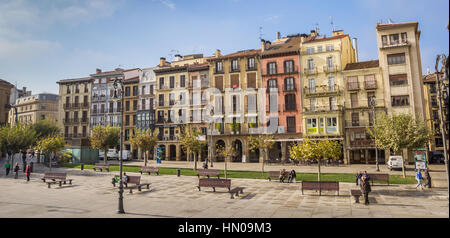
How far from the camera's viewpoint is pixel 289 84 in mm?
44000

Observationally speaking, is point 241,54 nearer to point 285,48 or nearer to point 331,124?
point 285,48

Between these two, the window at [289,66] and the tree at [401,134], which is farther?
the window at [289,66]

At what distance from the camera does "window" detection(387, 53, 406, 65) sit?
125 ft

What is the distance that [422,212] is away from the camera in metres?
11.6

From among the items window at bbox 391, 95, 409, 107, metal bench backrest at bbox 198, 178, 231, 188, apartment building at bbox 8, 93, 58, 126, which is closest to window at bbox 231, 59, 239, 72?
window at bbox 391, 95, 409, 107

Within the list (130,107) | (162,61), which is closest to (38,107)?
(130,107)

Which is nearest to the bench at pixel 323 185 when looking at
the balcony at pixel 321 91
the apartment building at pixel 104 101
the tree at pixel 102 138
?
the balcony at pixel 321 91

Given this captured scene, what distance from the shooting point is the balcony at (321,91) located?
134 feet

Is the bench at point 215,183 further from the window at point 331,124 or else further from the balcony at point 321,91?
the balcony at point 321,91

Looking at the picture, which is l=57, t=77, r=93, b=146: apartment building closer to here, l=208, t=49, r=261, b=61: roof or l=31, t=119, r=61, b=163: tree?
l=31, t=119, r=61, b=163: tree

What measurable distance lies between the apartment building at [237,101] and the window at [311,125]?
6897 millimetres

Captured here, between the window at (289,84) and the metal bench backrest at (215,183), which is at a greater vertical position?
the window at (289,84)
